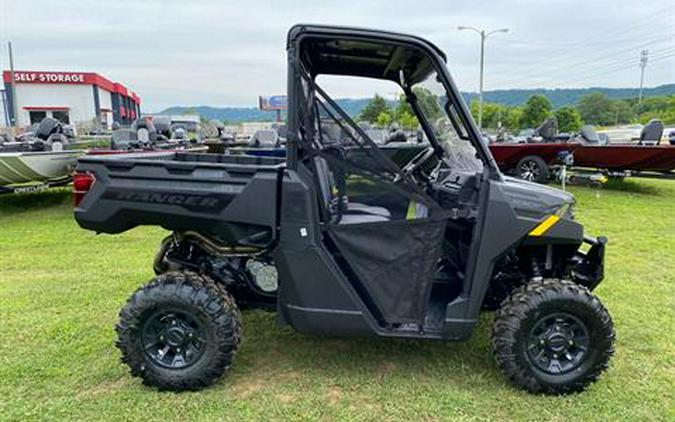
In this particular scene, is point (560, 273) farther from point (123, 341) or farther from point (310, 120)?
point (123, 341)

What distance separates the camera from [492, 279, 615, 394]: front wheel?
2855 mm

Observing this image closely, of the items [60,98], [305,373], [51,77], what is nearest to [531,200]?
[305,373]

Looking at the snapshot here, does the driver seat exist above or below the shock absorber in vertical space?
above

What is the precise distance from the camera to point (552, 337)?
2922 millimetres

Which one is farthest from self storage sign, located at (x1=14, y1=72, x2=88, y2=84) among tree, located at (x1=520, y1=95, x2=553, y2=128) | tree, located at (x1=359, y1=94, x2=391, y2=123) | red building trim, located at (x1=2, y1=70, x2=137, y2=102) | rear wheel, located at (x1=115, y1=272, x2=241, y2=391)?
rear wheel, located at (x1=115, y1=272, x2=241, y2=391)

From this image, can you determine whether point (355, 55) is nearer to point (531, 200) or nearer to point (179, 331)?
point (531, 200)

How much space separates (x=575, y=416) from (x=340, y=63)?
2542mm

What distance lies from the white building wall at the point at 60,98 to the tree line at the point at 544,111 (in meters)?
43.3

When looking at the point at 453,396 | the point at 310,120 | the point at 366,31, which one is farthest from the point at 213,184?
the point at 453,396

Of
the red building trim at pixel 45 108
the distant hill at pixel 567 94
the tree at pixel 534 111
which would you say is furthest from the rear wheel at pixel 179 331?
the distant hill at pixel 567 94

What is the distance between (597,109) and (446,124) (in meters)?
93.7

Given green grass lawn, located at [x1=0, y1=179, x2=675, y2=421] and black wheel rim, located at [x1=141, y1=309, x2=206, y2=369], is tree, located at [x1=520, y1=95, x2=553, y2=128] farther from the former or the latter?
black wheel rim, located at [x1=141, y1=309, x2=206, y2=369]

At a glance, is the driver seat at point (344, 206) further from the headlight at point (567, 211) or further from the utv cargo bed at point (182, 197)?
the headlight at point (567, 211)

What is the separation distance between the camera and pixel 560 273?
3.25 metres
